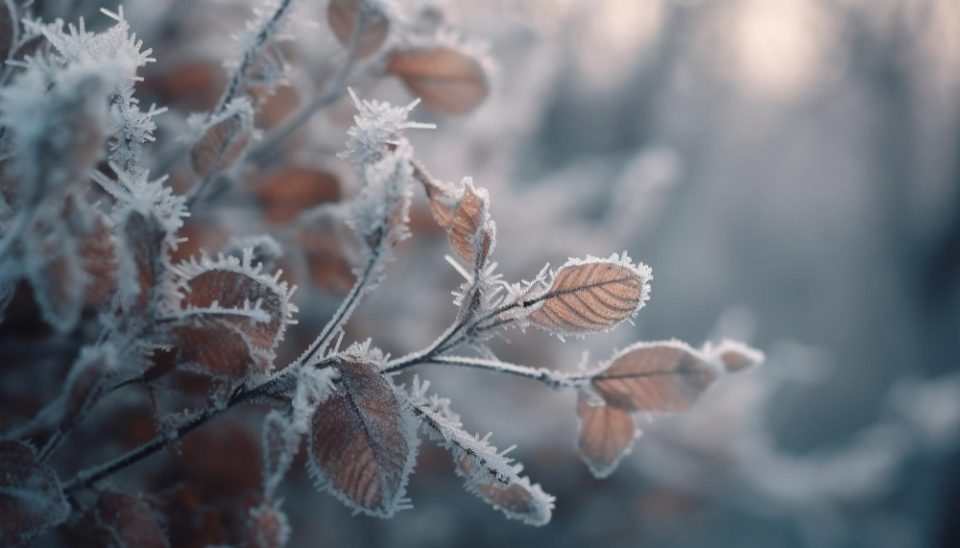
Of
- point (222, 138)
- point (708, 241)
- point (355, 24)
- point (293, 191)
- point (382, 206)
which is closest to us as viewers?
point (382, 206)

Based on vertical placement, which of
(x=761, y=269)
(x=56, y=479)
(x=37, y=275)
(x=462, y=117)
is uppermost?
(x=761, y=269)

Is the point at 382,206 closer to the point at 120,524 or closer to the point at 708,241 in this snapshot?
the point at 120,524

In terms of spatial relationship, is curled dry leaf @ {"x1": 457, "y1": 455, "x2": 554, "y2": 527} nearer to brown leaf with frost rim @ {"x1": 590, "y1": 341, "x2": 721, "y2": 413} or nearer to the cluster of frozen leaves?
the cluster of frozen leaves

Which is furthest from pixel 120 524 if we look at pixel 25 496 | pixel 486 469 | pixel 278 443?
pixel 486 469

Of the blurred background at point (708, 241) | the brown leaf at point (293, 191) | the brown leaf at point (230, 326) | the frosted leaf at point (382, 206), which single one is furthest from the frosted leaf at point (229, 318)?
the brown leaf at point (293, 191)

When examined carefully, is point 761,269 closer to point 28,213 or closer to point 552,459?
point 552,459

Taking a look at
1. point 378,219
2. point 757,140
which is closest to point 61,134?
point 378,219

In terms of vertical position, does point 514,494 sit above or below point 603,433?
below
